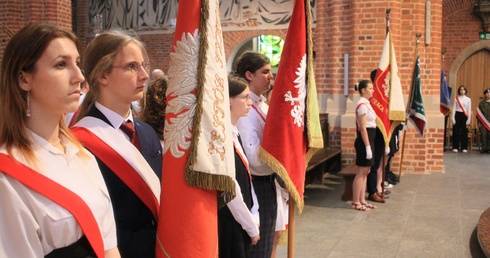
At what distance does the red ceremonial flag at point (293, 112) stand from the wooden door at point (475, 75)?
45.6ft

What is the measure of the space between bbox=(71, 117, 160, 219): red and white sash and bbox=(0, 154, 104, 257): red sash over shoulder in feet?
1.28

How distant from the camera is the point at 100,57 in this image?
2.14m

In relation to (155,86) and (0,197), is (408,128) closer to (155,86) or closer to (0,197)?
(155,86)

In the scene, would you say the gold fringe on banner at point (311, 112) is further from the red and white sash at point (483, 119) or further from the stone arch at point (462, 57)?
the stone arch at point (462, 57)

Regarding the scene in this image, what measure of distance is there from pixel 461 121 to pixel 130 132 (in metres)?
13.8

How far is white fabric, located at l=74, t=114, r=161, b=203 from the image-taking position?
205cm

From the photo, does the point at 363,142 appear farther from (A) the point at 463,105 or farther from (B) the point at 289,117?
(A) the point at 463,105

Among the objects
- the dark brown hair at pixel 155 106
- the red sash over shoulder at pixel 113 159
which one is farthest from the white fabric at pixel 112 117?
the dark brown hair at pixel 155 106

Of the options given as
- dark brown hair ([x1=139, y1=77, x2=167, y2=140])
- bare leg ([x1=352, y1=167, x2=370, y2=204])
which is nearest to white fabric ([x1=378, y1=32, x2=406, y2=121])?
bare leg ([x1=352, y1=167, x2=370, y2=204])

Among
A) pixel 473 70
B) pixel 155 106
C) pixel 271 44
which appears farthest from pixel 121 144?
pixel 473 70

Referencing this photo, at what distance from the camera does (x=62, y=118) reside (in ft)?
5.90

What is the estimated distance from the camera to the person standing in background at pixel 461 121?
569 inches

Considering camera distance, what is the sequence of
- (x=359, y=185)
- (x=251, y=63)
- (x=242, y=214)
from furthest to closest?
(x=359, y=185), (x=251, y=63), (x=242, y=214)

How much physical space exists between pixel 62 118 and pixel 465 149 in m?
14.2
